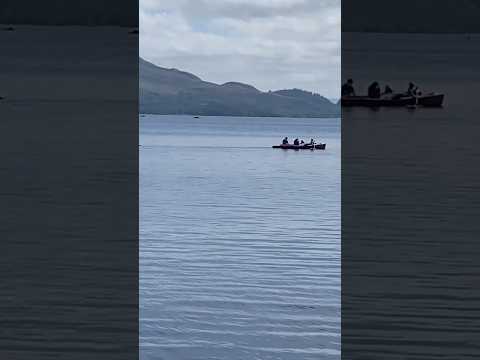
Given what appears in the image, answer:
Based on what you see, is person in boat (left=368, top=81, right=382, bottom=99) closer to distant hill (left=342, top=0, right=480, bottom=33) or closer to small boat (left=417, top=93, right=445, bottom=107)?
small boat (left=417, top=93, right=445, bottom=107)

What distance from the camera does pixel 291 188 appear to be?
1628 centimetres

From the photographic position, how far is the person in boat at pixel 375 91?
34.7 meters

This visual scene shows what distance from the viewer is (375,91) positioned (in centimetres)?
3612

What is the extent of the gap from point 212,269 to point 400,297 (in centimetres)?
179

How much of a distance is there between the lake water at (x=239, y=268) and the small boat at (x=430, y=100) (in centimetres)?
1656

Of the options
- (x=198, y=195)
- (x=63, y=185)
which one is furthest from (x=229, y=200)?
(x=63, y=185)

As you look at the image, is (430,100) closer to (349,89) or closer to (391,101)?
(391,101)

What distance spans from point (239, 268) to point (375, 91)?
28677mm

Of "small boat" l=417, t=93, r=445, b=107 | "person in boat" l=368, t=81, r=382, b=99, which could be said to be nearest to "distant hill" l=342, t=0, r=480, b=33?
"person in boat" l=368, t=81, r=382, b=99

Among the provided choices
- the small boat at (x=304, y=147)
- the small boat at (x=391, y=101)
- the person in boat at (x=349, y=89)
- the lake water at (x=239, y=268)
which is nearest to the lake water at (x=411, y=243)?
the lake water at (x=239, y=268)

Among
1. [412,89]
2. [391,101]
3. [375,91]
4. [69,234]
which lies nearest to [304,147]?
[391,101]

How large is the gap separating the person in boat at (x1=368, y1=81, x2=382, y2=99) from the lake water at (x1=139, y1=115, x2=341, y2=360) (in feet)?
57.5

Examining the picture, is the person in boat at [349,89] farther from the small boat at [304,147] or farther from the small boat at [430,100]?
the small boat at [304,147]

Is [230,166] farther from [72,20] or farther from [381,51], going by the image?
[381,51]
